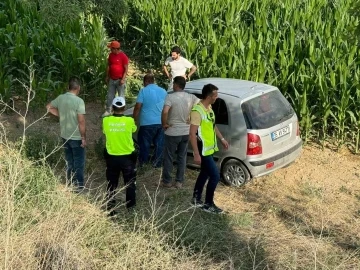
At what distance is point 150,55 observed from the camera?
1506 cm

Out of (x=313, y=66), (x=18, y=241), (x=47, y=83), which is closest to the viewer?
(x=18, y=241)

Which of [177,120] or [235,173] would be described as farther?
[235,173]

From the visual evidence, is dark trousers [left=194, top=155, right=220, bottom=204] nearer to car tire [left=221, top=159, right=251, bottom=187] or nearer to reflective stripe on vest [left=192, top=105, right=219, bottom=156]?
reflective stripe on vest [left=192, top=105, right=219, bottom=156]

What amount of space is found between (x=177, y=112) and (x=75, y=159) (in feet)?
4.80

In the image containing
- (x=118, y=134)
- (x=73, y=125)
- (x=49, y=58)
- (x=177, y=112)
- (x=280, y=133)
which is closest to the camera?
(x=118, y=134)

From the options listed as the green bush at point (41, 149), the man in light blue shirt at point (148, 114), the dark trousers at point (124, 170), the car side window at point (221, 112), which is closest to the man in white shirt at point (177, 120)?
the car side window at point (221, 112)

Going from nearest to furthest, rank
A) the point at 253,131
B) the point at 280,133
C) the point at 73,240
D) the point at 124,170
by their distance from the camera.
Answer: the point at 73,240, the point at 124,170, the point at 253,131, the point at 280,133

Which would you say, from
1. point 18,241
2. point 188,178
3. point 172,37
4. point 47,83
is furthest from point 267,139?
point 172,37

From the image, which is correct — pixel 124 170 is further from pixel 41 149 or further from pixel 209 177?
pixel 41 149

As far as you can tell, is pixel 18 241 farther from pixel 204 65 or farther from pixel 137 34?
pixel 137 34

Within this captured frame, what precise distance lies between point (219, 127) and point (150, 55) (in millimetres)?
6736

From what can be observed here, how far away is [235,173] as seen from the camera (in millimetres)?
8719

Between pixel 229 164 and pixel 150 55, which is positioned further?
pixel 150 55

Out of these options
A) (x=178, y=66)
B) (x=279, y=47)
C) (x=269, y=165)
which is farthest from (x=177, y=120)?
(x=279, y=47)
